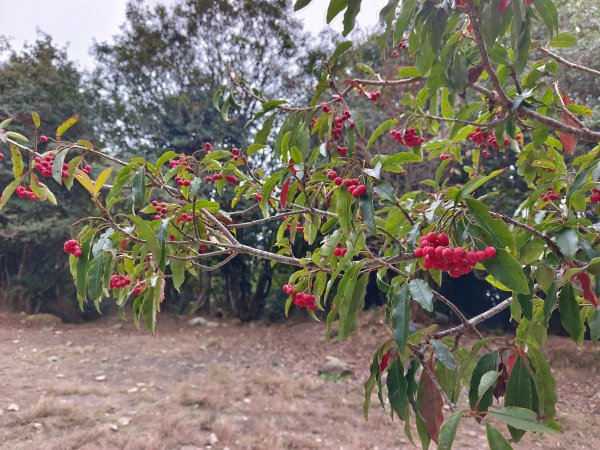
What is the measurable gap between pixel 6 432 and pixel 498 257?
300cm

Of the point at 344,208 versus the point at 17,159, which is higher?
the point at 17,159

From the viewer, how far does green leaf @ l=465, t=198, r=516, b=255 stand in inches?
29.9

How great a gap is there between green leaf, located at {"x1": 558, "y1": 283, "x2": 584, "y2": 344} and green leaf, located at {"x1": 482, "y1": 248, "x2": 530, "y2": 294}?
0.28 meters

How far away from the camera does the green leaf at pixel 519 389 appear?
2.83 ft

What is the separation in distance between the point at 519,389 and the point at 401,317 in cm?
30

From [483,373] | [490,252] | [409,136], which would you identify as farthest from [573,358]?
[490,252]

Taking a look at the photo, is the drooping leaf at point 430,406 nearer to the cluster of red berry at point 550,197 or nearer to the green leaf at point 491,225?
the green leaf at point 491,225

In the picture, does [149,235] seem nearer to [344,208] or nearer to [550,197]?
[344,208]

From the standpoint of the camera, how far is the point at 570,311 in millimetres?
949

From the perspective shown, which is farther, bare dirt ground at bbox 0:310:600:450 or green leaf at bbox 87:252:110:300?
bare dirt ground at bbox 0:310:600:450

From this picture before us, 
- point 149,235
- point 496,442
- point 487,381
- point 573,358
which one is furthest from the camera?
point 573,358

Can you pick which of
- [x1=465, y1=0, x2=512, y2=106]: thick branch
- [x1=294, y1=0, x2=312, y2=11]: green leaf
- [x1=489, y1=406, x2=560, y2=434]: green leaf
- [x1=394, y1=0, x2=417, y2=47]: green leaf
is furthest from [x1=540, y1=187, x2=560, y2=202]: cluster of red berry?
[x1=294, y1=0, x2=312, y2=11]: green leaf

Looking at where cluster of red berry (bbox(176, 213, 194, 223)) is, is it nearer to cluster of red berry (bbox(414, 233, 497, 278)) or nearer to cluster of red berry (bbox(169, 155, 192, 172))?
cluster of red berry (bbox(169, 155, 192, 172))

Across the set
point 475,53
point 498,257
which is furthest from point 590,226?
point 475,53
